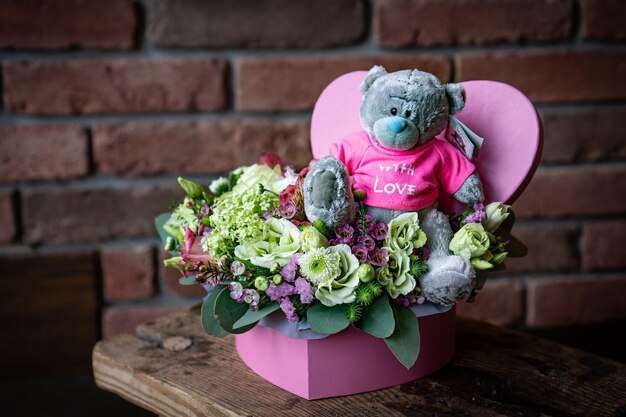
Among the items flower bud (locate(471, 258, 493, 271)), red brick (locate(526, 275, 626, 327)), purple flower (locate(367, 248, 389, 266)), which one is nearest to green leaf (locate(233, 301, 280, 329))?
purple flower (locate(367, 248, 389, 266))

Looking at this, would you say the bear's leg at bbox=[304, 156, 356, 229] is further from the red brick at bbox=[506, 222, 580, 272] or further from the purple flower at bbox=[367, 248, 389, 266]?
the red brick at bbox=[506, 222, 580, 272]

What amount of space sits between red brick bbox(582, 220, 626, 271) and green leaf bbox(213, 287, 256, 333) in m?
0.82

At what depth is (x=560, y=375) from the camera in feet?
2.28

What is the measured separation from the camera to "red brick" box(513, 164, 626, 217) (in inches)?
45.2

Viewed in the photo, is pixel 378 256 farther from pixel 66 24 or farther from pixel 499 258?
pixel 66 24

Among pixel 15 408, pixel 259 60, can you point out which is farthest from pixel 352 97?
pixel 15 408

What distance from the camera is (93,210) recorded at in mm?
1107

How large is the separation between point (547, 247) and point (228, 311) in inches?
30.5

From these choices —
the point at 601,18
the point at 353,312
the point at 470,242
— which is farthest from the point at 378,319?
the point at 601,18

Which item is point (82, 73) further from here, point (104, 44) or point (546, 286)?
point (546, 286)

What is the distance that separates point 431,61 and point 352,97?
0.35 meters

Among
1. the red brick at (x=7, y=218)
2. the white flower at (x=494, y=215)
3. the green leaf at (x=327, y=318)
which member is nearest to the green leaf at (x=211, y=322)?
the green leaf at (x=327, y=318)

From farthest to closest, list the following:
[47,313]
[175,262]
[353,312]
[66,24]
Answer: [47,313], [66,24], [175,262], [353,312]

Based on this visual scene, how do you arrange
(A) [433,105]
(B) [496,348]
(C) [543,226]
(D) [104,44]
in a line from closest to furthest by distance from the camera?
1. (A) [433,105]
2. (B) [496,348]
3. (D) [104,44]
4. (C) [543,226]
